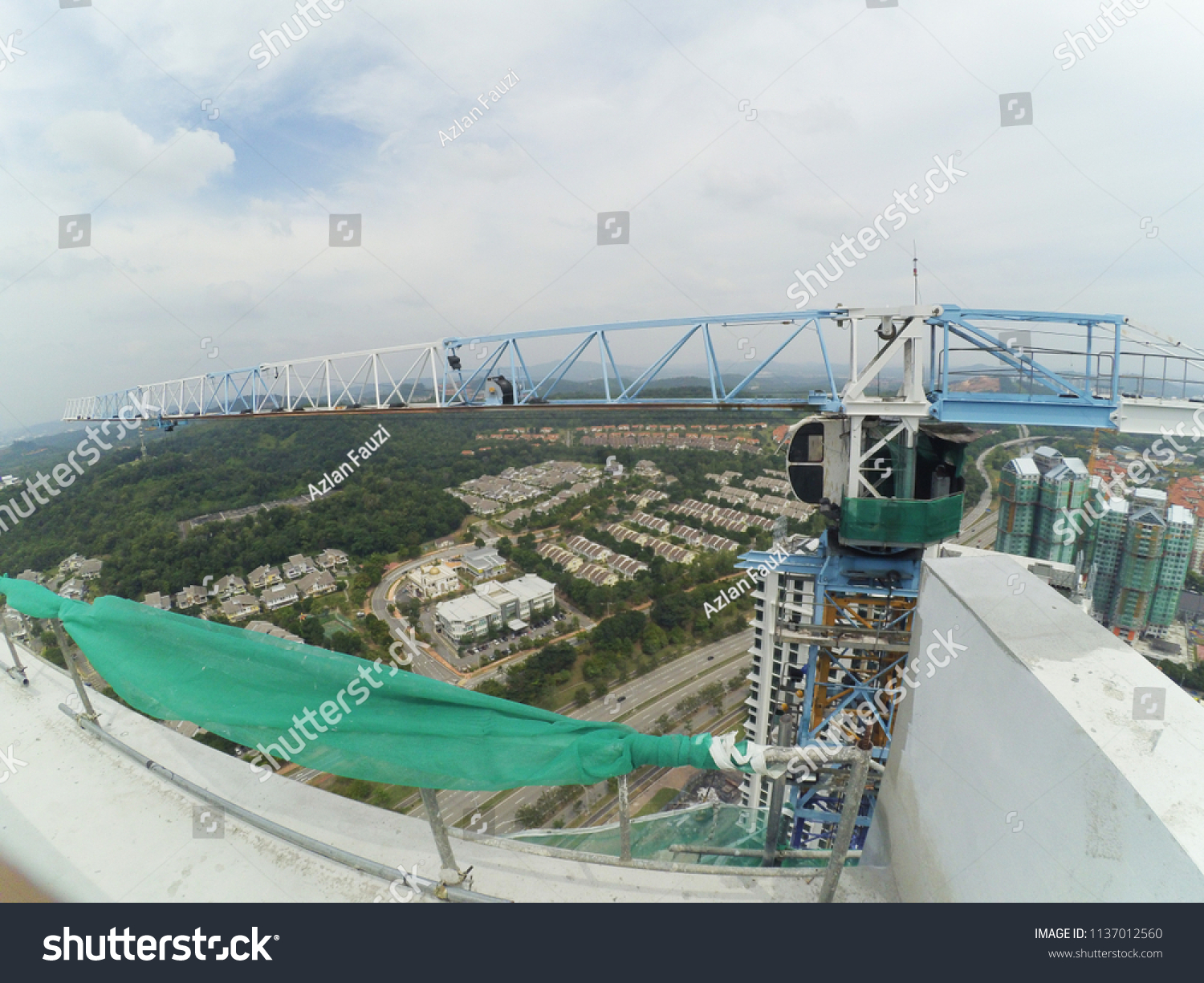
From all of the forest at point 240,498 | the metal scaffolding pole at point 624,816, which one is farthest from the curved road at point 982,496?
the metal scaffolding pole at point 624,816

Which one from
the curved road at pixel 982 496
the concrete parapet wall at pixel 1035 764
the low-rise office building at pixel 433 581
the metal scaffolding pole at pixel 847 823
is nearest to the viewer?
the concrete parapet wall at pixel 1035 764

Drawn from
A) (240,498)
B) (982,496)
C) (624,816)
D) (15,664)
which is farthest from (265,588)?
(982,496)

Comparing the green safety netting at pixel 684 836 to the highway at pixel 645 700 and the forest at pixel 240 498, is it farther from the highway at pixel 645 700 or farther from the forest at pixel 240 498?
the highway at pixel 645 700

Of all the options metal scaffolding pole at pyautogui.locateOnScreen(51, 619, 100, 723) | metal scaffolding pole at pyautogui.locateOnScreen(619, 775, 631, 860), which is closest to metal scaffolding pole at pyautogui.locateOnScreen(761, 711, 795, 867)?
metal scaffolding pole at pyautogui.locateOnScreen(619, 775, 631, 860)

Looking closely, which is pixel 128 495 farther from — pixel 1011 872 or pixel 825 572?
pixel 1011 872

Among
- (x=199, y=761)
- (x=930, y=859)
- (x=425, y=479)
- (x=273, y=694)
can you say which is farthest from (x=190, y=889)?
(x=425, y=479)
